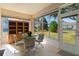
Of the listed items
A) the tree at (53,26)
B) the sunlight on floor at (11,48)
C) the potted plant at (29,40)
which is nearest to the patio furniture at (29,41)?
the potted plant at (29,40)

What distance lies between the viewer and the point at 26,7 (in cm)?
236

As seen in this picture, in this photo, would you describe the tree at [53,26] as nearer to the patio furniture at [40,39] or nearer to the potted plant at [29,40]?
the patio furniture at [40,39]

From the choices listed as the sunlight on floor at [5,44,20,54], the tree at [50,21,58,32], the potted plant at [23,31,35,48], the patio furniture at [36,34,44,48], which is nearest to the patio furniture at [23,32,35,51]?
the potted plant at [23,31,35,48]

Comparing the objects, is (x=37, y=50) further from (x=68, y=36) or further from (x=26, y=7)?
(x=26, y=7)

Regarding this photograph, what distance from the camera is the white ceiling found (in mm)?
2320

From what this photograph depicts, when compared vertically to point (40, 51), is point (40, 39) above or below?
above

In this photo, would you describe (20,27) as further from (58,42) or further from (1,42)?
(58,42)

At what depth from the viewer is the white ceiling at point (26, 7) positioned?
2320mm

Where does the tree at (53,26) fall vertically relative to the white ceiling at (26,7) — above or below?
below

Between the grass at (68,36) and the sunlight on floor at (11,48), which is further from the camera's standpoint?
the sunlight on floor at (11,48)

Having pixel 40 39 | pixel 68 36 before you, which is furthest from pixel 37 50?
pixel 68 36

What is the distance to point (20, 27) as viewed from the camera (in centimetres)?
242

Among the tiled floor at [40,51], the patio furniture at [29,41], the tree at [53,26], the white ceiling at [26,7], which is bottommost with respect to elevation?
the tiled floor at [40,51]

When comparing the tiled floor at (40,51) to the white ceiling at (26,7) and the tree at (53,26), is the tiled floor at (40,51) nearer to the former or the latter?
the tree at (53,26)
